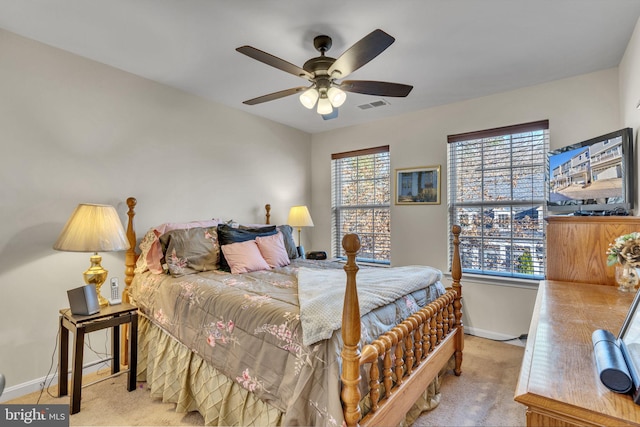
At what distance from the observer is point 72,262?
8.13 ft

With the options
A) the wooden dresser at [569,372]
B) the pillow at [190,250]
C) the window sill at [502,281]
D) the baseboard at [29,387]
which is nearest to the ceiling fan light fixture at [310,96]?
the pillow at [190,250]

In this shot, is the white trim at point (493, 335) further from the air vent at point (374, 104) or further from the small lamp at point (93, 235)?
the small lamp at point (93, 235)

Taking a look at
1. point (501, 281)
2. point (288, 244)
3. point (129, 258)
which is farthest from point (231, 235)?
point (501, 281)

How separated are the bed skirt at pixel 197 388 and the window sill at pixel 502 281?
120cm

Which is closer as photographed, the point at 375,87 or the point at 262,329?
the point at 262,329

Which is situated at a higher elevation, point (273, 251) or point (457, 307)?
point (273, 251)

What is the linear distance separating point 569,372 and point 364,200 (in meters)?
3.54

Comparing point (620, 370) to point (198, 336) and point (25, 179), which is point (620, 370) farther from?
point (25, 179)

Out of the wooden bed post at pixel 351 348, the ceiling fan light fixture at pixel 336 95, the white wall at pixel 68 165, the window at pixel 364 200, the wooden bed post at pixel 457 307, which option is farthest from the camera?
the window at pixel 364 200

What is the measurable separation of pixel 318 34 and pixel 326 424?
2299mm

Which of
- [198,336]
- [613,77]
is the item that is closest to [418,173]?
[613,77]

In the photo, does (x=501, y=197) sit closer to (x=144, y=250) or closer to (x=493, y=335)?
(x=493, y=335)

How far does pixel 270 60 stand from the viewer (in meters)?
1.86

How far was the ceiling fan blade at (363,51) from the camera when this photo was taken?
62.1 inches
